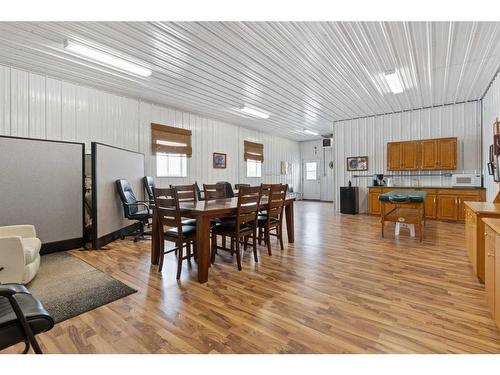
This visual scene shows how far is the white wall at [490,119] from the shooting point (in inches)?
181

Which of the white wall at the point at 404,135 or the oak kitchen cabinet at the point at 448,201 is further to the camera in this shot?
the white wall at the point at 404,135

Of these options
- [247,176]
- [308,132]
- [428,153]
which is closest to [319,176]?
[308,132]

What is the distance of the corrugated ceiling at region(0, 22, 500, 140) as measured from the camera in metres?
3.20

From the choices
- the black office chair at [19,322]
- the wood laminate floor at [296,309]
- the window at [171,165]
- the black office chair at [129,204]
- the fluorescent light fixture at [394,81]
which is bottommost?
the wood laminate floor at [296,309]

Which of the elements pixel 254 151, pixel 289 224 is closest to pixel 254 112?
pixel 254 151

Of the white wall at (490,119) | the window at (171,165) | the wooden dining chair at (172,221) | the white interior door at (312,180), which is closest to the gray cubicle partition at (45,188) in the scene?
the wooden dining chair at (172,221)

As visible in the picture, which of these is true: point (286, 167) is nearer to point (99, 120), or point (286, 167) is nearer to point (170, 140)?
point (170, 140)

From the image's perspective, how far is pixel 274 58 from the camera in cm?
399

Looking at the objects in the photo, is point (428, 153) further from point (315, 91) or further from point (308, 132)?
point (308, 132)

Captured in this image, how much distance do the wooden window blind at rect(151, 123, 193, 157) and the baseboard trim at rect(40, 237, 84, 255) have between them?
2.87 meters

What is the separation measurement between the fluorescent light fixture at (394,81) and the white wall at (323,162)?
238 inches

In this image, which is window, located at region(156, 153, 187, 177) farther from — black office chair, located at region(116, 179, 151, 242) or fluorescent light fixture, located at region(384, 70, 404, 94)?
fluorescent light fixture, located at region(384, 70, 404, 94)

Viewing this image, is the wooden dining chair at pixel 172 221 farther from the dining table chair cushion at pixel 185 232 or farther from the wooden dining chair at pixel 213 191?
the wooden dining chair at pixel 213 191

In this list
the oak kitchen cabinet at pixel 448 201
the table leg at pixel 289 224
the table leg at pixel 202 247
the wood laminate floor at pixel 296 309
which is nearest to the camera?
the wood laminate floor at pixel 296 309
